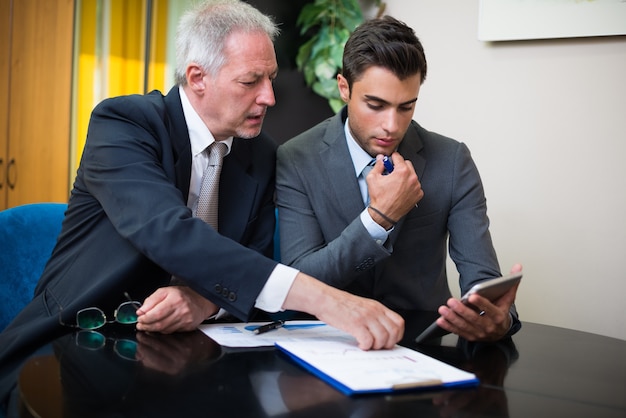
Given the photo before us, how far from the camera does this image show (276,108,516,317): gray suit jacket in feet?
6.44

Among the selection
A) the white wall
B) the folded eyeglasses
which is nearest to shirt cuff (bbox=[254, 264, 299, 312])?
the folded eyeglasses

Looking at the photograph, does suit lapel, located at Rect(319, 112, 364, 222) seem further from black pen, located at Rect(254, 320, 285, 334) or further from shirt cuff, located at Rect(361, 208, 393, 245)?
black pen, located at Rect(254, 320, 285, 334)

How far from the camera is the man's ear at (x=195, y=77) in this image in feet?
6.15

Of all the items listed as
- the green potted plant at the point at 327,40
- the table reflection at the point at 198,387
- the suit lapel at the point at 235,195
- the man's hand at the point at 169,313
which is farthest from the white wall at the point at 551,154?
the man's hand at the point at 169,313

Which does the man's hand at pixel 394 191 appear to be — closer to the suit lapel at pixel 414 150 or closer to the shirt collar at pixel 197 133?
the suit lapel at pixel 414 150

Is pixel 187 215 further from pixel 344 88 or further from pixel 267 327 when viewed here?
pixel 344 88

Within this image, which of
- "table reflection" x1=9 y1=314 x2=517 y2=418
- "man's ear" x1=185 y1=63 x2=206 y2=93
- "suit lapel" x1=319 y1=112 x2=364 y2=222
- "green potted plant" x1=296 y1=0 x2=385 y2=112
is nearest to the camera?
"table reflection" x1=9 y1=314 x2=517 y2=418

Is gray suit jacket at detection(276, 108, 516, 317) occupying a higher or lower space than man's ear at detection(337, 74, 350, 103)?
lower

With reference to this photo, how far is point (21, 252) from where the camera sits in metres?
1.87

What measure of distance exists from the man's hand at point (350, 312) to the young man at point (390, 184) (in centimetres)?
40

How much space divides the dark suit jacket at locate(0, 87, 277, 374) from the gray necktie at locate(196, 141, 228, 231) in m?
0.03

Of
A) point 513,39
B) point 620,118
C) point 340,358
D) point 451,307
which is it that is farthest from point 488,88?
point 340,358

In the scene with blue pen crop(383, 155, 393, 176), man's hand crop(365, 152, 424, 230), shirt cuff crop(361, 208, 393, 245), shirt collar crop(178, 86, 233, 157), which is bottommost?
shirt cuff crop(361, 208, 393, 245)

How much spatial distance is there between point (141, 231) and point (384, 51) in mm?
885
